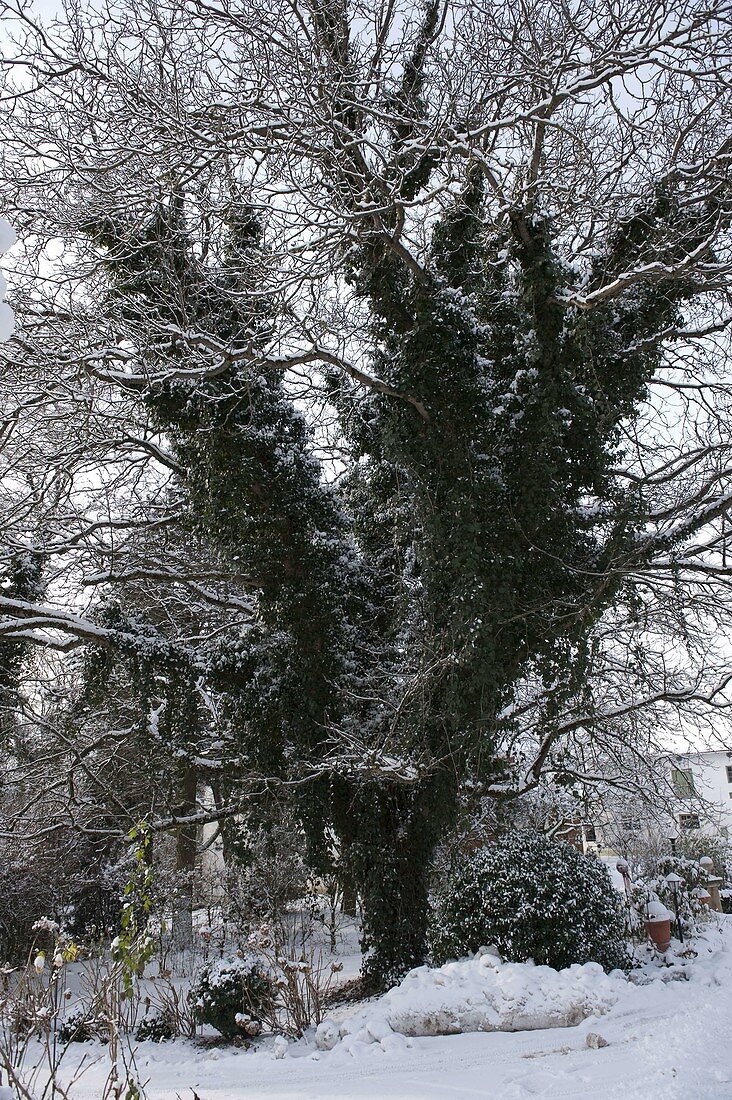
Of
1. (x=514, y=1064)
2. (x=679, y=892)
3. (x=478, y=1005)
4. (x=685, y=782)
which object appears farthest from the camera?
(x=685, y=782)

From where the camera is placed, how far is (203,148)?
7250mm

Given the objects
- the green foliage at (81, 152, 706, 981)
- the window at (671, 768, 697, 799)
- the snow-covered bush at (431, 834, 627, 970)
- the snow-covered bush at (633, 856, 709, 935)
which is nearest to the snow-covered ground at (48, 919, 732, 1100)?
the snow-covered bush at (431, 834, 627, 970)

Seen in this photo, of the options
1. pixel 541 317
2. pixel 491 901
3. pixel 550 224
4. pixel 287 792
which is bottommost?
pixel 491 901

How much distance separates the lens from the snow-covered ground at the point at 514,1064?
4.55 meters

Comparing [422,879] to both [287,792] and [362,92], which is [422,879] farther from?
[362,92]

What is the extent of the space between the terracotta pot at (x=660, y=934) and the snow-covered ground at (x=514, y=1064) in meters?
2.42

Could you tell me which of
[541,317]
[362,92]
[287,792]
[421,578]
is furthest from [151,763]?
[362,92]

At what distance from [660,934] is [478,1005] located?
439 centimetres

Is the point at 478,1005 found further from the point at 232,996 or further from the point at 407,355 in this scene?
the point at 407,355

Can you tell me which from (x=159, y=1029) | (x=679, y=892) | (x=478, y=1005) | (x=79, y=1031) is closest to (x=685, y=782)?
(x=679, y=892)

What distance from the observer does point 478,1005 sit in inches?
261

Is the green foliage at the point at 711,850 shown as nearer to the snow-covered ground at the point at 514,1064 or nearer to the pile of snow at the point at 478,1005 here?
the snow-covered ground at the point at 514,1064

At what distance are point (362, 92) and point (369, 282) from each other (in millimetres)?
1850

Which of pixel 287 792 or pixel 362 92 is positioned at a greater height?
pixel 362 92
